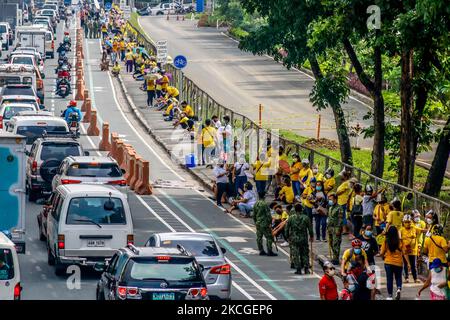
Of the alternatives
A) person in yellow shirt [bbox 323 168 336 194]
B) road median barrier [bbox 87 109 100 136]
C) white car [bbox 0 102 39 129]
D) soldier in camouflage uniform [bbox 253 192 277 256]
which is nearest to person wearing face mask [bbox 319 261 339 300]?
soldier in camouflage uniform [bbox 253 192 277 256]

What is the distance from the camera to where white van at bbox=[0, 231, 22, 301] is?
2411 cm

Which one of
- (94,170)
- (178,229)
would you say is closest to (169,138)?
(178,229)

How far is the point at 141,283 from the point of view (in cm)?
2377

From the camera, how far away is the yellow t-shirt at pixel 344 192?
34812 millimetres

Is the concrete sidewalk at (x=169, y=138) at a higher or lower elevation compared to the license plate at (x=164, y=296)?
lower

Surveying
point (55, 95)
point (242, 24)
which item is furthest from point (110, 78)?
A: point (242, 24)

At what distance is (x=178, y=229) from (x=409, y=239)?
9185mm

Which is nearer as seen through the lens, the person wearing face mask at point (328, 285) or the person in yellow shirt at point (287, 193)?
the person wearing face mask at point (328, 285)

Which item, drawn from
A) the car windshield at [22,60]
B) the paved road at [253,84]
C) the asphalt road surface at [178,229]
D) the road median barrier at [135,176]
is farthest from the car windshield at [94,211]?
the car windshield at [22,60]

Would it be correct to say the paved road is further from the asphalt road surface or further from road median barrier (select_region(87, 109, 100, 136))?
road median barrier (select_region(87, 109, 100, 136))

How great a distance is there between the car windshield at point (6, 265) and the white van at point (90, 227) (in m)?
5.82

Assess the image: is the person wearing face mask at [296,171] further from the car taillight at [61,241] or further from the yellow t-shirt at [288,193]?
the car taillight at [61,241]

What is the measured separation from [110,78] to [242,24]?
82.8 ft
